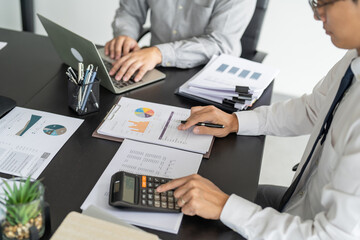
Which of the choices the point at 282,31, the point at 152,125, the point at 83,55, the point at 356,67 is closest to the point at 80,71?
the point at 83,55

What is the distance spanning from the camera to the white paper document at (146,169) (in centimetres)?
91

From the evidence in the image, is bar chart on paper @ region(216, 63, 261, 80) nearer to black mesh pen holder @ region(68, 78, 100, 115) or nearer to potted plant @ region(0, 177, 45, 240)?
black mesh pen holder @ region(68, 78, 100, 115)

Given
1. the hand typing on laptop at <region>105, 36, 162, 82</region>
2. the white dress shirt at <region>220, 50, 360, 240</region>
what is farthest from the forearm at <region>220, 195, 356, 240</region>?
the hand typing on laptop at <region>105, 36, 162, 82</region>

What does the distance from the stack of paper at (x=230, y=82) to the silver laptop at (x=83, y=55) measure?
0.17 meters

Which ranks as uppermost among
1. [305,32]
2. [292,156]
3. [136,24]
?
[136,24]

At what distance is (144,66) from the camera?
1.53 m

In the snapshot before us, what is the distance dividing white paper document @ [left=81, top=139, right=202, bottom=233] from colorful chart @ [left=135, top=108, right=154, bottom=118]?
0.15 meters

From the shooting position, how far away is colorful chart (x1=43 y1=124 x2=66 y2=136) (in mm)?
1176

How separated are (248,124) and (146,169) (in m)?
0.37

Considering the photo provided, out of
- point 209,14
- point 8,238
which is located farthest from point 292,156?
point 8,238

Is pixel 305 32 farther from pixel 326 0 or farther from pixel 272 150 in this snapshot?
pixel 326 0

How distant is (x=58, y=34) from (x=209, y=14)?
70 centimetres

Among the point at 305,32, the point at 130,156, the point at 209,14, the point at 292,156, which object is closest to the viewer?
the point at 130,156

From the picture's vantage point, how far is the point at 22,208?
74 centimetres
